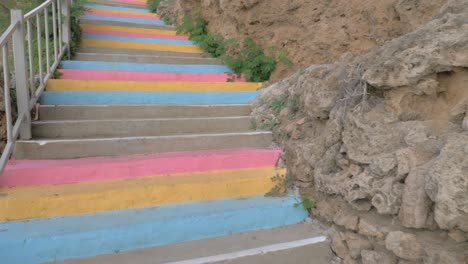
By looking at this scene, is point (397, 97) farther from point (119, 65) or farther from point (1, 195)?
point (119, 65)

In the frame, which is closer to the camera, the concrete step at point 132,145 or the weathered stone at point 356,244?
the weathered stone at point 356,244

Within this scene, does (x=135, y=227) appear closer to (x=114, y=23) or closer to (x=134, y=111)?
(x=134, y=111)

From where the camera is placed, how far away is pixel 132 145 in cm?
381

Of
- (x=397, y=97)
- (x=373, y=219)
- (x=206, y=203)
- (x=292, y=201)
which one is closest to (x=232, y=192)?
(x=206, y=203)

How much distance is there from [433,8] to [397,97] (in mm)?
1711

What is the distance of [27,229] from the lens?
265 centimetres

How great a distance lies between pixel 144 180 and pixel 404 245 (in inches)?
88.3

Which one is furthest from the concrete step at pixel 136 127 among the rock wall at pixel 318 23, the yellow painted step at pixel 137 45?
the yellow painted step at pixel 137 45

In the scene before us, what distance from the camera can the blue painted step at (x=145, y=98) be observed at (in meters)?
4.29

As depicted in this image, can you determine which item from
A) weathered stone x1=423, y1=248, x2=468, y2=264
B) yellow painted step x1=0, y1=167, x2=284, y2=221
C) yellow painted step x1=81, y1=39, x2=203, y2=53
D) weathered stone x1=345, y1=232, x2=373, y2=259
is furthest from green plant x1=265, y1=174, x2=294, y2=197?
yellow painted step x1=81, y1=39, x2=203, y2=53

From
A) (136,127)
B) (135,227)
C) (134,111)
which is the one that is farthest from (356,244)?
(134,111)

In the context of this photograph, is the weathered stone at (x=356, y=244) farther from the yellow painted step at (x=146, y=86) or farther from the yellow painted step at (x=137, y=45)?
the yellow painted step at (x=137, y=45)

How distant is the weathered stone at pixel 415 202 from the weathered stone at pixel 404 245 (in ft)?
0.28

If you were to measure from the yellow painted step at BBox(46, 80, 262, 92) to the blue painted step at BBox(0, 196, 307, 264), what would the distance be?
2195 mm
